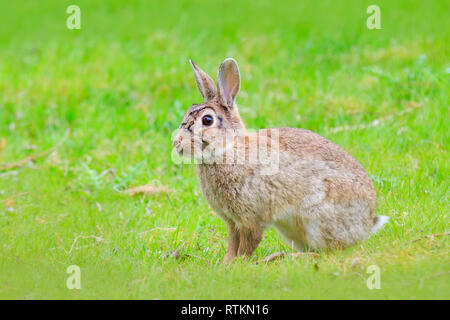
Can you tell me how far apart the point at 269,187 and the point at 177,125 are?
120 inches

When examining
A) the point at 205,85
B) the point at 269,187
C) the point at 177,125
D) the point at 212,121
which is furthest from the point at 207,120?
the point at 177,125

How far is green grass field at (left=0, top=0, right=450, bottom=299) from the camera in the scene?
446 cm

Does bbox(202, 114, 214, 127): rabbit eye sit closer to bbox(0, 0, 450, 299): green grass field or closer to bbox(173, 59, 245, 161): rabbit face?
Answer: bbox(173, 59, 245, 161): rabbit face

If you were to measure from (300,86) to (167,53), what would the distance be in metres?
2.61

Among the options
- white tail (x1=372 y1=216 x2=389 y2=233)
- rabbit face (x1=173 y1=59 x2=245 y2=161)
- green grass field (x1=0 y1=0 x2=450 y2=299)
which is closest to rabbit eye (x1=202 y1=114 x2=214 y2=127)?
rabbit face (x1=173 y1=59 x2=245 y2=161)

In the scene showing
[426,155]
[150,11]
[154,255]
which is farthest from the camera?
[150,11]

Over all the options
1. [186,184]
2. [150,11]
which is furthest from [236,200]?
[150,11]

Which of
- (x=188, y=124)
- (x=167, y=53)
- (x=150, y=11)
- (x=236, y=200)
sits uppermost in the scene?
(x=150, y=11)

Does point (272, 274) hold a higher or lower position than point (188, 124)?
lower

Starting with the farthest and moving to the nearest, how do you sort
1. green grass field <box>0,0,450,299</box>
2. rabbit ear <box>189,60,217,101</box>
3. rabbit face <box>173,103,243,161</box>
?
1. rabbit ear <box>189,60,217,101</box>
2. rabbit face <box>173,103,243,161</box>
3. green grass field <box>0,0,450,299</box>

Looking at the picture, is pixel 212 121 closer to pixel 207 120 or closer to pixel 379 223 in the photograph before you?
pixel 207 120
